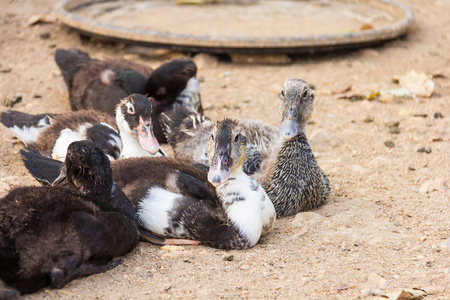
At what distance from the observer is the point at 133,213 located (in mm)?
4559

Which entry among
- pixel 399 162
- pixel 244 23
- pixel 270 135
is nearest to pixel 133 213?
pixel 270 135

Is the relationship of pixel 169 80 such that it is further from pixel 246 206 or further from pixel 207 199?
pixel 246 206

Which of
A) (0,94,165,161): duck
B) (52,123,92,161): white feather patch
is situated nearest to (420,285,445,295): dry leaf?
(0,94,165,161): duck

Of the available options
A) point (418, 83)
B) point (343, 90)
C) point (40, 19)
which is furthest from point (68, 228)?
point (40, 19)

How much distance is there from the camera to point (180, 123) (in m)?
6.39

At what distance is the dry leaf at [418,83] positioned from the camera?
8.19m

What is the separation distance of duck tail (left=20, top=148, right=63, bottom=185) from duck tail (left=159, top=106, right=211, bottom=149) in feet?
4.93

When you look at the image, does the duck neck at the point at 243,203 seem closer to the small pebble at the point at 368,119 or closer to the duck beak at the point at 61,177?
the duck beak at the point at 61,177

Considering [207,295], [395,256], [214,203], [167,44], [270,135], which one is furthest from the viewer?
[167,44]

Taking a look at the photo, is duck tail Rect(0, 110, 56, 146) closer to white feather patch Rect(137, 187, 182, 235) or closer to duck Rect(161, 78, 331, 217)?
duck Rect(161, 78, 331, 217)

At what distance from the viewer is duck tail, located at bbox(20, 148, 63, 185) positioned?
4.97 metres

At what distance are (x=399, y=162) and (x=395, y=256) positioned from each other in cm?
210

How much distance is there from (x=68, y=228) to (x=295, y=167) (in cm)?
230

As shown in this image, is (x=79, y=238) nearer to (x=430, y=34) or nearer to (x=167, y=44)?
(x=167, y=44)
